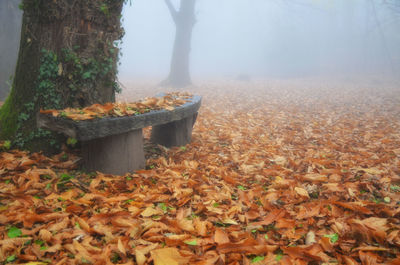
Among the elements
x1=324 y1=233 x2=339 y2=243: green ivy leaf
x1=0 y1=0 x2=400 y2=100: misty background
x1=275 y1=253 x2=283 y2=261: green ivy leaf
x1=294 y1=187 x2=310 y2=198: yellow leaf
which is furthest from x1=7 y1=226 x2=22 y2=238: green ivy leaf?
x1=0 y1=0 x2=400 y2=100: misty background

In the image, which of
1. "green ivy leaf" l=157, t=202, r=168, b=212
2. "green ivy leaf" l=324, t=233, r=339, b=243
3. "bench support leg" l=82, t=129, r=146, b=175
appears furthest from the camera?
"bench support leg" l=82, t=129, r=146, b=175

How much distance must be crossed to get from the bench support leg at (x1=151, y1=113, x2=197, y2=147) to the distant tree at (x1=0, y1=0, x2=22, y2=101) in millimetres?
4459

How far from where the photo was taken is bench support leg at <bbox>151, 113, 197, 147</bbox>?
3.51 meters

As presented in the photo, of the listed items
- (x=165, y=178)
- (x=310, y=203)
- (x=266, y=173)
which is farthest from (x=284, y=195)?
(x=165, y=178)

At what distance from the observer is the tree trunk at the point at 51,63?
2457 millimetres

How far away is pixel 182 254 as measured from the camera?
1.32 meters

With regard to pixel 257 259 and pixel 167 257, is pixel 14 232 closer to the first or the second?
pixel 167 257

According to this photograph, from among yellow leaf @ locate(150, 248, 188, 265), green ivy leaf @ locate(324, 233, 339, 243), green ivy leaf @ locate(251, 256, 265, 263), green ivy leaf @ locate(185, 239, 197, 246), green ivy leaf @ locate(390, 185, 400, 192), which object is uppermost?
green ivy leaf @ locate(390, 185, 400, 192)

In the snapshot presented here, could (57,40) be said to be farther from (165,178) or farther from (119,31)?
(165,178)

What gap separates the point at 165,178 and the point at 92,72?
4.62ft

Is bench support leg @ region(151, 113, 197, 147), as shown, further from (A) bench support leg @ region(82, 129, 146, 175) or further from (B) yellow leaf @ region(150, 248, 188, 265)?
(B) yellow leaf @ region(150, 248, 188, 265)

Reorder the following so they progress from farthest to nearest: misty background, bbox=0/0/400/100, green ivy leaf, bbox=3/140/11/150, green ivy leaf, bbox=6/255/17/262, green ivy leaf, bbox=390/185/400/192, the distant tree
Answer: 1. misty background, bbox=0/0/400/100
2. the distant tree
3. green ivy leaf, bbox=3/140/11/150
4. green ivy leaf, bbox=390/185/400/192
5. green ivy leaf, bbox=6/255/17/262

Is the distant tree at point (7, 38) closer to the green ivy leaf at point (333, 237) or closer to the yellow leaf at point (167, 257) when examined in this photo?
the yellow leaf at point (167, 257)

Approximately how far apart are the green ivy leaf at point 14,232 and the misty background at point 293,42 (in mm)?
15494
